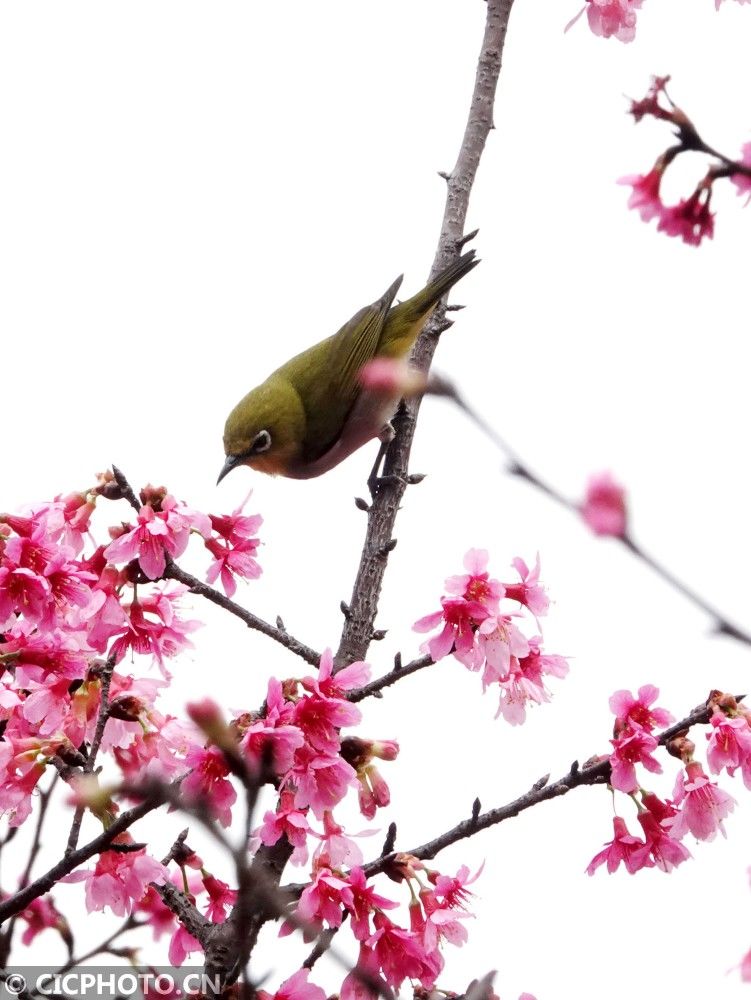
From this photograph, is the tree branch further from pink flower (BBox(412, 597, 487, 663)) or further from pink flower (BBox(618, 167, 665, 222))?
pink flower (BBox(618, 167, 665, 222))

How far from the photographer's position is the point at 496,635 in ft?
12.4

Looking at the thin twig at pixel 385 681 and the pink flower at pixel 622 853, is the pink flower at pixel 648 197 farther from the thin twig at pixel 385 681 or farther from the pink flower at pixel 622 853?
the pink flower at pixel 622 853

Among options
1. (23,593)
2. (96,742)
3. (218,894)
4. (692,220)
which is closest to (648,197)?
(692,220)

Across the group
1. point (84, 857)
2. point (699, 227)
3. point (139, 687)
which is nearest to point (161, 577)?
point (139, 687)

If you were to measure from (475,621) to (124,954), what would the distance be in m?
1.62

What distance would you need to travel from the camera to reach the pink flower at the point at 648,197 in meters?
2.82

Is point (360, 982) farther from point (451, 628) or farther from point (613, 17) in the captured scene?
point (613, 17)

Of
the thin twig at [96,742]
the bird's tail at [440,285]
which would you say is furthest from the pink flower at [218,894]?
the bird's tail at [440,285]

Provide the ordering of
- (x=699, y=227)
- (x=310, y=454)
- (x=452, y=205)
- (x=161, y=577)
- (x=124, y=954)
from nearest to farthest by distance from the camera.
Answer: (x=699, y=227) < (x=161, y=577) < (x=124, y=954) < (x=452, y=205) < (x=310, y=454)

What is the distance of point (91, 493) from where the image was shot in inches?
152

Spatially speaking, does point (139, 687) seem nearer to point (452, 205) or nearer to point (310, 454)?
point (452, 205)

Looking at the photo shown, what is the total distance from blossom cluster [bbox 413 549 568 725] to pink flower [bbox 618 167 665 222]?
1.32 m

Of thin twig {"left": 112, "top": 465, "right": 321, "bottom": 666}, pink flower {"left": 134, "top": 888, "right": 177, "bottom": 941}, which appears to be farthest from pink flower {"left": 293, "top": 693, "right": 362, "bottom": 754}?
pink flower {"left": 134, "top": 888, "right": 177, "bottom": 941}

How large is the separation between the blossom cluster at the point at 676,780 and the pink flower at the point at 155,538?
141 centimetres
